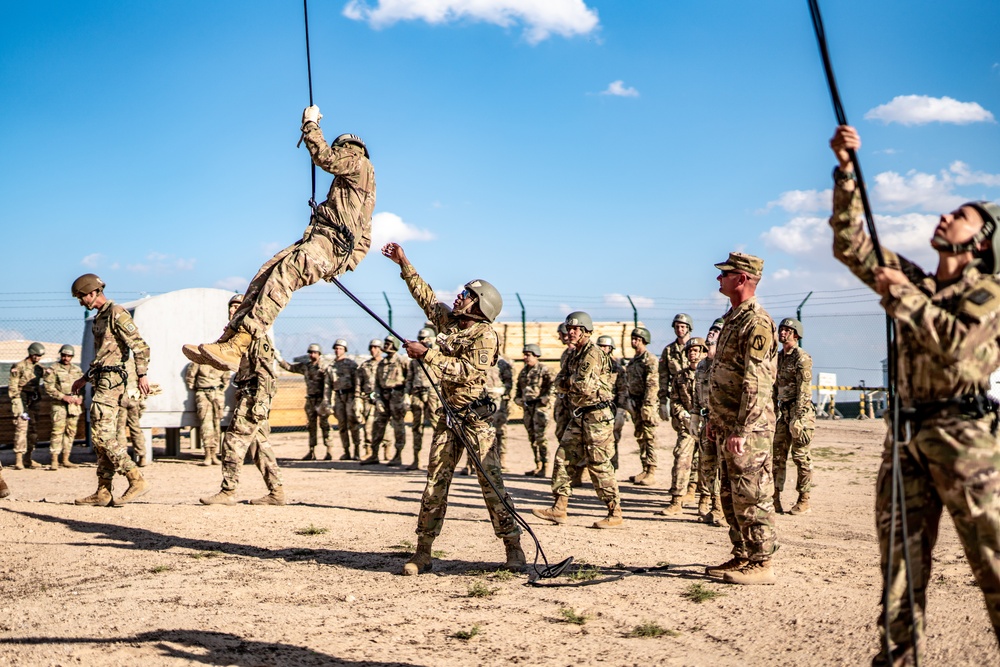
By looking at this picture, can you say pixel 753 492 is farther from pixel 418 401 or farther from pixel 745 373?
pixel 418 401

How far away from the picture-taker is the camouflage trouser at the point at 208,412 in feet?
53.7

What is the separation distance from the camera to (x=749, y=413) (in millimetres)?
6348

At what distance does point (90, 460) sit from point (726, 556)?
13.8 meters

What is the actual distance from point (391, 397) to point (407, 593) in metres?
9.65

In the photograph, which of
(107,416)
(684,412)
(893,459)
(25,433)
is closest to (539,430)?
(684,412)

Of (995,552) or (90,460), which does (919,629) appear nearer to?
(995,552)

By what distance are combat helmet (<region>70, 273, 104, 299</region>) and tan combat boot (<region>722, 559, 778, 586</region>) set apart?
7.27m

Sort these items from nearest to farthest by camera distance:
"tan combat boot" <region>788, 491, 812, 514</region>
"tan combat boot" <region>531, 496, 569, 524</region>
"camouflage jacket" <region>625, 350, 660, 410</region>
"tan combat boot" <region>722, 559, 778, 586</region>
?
→ "tan combat boot" <region>722, 559, 778, 586</region>
"tan combat boot" <region>531, 496, 569, 524</region>
"tan combat boot" <region>788, 491, 812, 514</region>
"camouflage jacket" <region>625, 350, 660, 410</region>

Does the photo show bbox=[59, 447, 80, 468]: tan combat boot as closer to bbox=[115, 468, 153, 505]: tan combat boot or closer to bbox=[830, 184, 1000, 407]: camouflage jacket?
bbox=[115, 468, 153, 505]: tan combat boot

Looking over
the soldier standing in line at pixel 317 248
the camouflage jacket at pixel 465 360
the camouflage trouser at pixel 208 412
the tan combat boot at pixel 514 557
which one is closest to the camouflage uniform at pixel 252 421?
the soldier standing in line at pixel 317 248

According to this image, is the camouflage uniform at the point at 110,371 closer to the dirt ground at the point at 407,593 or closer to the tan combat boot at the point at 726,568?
the dirt ground at the point at 407,593

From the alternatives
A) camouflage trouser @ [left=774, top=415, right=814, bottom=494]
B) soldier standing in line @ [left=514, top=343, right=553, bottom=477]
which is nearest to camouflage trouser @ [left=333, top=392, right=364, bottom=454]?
soldier standing in line @ [left=514, top=343, right=553, bottom=477]

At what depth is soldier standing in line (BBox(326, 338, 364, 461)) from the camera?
17.0 meters

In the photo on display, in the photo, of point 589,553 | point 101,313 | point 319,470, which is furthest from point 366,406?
point 589,553
